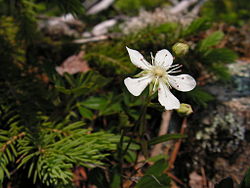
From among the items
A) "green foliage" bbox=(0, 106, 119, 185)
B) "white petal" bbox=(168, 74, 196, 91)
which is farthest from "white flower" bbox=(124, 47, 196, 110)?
"green foliage" bbox=(0, 106, 119, 185)

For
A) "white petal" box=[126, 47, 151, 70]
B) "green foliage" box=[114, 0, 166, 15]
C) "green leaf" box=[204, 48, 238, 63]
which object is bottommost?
"white petal" box=[126, 47, 151, 70]

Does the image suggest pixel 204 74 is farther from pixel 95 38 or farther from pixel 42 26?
pixel 42 26

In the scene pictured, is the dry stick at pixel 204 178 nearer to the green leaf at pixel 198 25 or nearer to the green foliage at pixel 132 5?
the green leaf at pixel 198 25

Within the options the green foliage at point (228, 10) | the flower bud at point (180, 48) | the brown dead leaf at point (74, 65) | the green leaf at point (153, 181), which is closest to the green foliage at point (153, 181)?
the green leaf at point (153, 181)

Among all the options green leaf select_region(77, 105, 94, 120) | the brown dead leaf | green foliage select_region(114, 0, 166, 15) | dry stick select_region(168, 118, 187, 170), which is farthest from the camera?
green foliage select_region(114, 0, 166, 15)

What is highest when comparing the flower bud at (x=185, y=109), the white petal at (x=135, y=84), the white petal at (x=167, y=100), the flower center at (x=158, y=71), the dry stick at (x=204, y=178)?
the flower center at (x=158, y=71)

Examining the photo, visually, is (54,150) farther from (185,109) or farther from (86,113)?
(185,109)

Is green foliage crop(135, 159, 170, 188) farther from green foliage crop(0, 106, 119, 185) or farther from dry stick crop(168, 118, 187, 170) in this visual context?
dry stick crop(168, 118, 187, 170)
